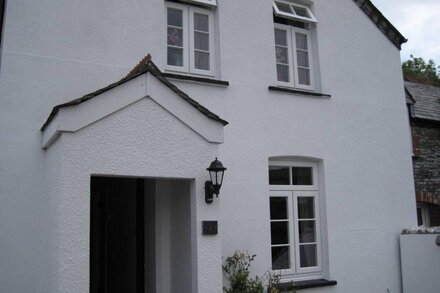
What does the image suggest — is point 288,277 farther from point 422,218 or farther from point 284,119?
point 422,218

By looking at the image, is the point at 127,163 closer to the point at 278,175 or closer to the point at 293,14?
the point at 278,175

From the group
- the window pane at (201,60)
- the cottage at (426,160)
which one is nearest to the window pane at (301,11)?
the window pane at (201,60)

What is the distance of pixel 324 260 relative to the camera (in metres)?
8.98

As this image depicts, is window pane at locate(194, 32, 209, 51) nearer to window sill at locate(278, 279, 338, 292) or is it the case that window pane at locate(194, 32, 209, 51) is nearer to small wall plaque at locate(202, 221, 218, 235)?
small wall plaque at locate(202, 221, 218, 235)

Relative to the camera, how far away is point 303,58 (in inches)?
379

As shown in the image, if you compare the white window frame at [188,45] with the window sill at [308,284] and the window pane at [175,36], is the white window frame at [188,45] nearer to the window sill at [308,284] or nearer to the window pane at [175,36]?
the window pane at [175,36]

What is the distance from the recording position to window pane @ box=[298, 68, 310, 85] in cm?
954

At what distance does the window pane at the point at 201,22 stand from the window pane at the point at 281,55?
5.11 feet

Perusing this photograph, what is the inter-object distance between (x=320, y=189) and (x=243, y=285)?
8.83 feet

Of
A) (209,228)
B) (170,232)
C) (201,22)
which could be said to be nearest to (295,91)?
(201,22)

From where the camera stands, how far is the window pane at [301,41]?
31.5ft

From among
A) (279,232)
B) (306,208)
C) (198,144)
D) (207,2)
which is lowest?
(279,232)

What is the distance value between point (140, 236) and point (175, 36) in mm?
3392

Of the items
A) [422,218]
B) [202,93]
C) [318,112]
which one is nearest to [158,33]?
[202,93]
